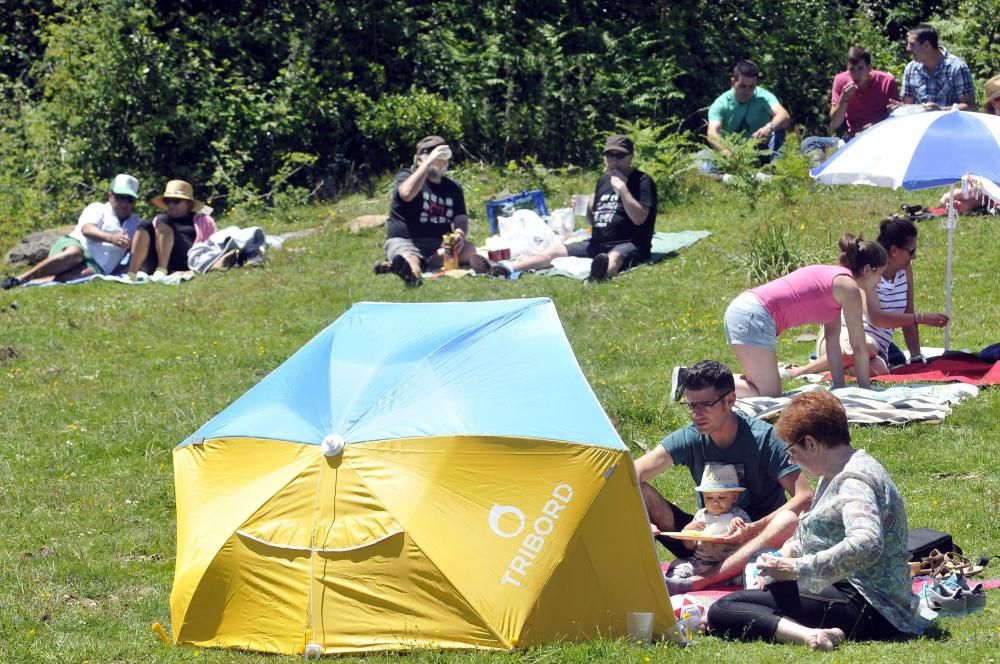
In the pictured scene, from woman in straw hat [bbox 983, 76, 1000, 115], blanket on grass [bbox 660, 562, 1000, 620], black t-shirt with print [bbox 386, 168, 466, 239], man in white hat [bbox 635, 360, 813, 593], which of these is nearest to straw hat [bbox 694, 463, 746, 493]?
man in white hat [bbox 635, 360, 813, 593]

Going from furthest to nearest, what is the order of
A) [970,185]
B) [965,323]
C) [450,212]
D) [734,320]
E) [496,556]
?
[450,212]
[965,323]
[970,185]
[734,320]
[496,556]

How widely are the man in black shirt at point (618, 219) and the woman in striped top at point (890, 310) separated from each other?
9.80 ft

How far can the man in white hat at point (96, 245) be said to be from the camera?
13.8m

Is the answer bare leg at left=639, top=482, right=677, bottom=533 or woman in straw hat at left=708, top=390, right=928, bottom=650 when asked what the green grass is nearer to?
woman in straw hat at left=708, top=390, right=928, bottom=650

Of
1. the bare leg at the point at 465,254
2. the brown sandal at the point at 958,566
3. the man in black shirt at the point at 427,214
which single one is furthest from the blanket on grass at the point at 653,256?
the brown sandal at the point at 958,566

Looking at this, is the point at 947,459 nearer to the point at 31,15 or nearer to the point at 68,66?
the point at 68,66

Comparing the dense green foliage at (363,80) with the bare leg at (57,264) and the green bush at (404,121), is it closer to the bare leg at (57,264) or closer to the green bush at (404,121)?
the green bush at (404,121)

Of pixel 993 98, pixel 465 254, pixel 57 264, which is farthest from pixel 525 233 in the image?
pixel 57 264

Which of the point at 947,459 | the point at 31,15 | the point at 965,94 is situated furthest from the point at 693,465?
the point at 31,15

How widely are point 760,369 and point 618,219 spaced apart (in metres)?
4.06

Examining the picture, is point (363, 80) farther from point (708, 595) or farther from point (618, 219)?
A: point (708, 595)

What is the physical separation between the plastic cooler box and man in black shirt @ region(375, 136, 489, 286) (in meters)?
0.90

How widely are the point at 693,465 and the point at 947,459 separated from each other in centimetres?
223

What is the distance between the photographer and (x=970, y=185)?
30.6ft
